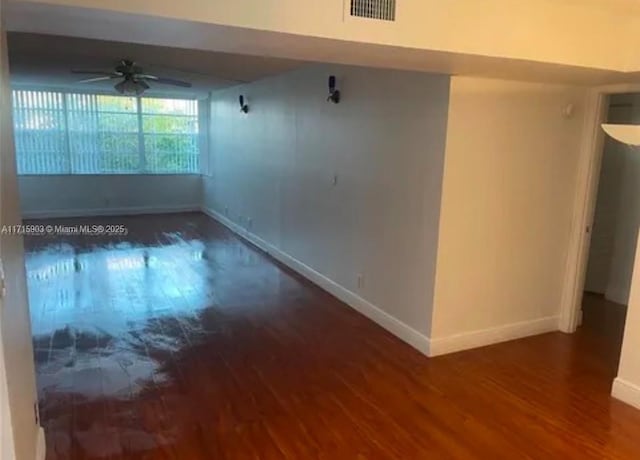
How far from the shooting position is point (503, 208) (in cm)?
368

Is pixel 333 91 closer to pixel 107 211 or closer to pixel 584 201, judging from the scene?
pixel 584 201

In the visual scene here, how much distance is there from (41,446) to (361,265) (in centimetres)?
283

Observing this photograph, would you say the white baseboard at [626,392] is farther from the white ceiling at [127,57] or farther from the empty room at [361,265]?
the white ceiling at [127,57]

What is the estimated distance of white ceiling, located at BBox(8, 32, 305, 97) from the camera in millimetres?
4082

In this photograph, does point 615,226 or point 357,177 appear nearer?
point 357,177

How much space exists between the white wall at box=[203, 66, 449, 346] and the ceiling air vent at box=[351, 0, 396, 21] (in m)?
1.17

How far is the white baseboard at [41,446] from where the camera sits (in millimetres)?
2227

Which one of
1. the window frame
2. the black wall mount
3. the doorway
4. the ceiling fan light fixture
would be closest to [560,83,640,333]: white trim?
the doorway

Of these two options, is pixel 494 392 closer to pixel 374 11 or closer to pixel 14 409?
pixel 374 11

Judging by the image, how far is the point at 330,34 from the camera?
6.98 feet

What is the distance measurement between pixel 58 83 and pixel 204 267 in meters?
4.39

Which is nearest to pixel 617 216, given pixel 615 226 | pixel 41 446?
pixel 615 226

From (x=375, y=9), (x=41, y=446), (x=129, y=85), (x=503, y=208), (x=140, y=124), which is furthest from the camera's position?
(x=140, y=124)

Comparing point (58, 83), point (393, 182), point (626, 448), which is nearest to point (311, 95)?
point (393, 182)
